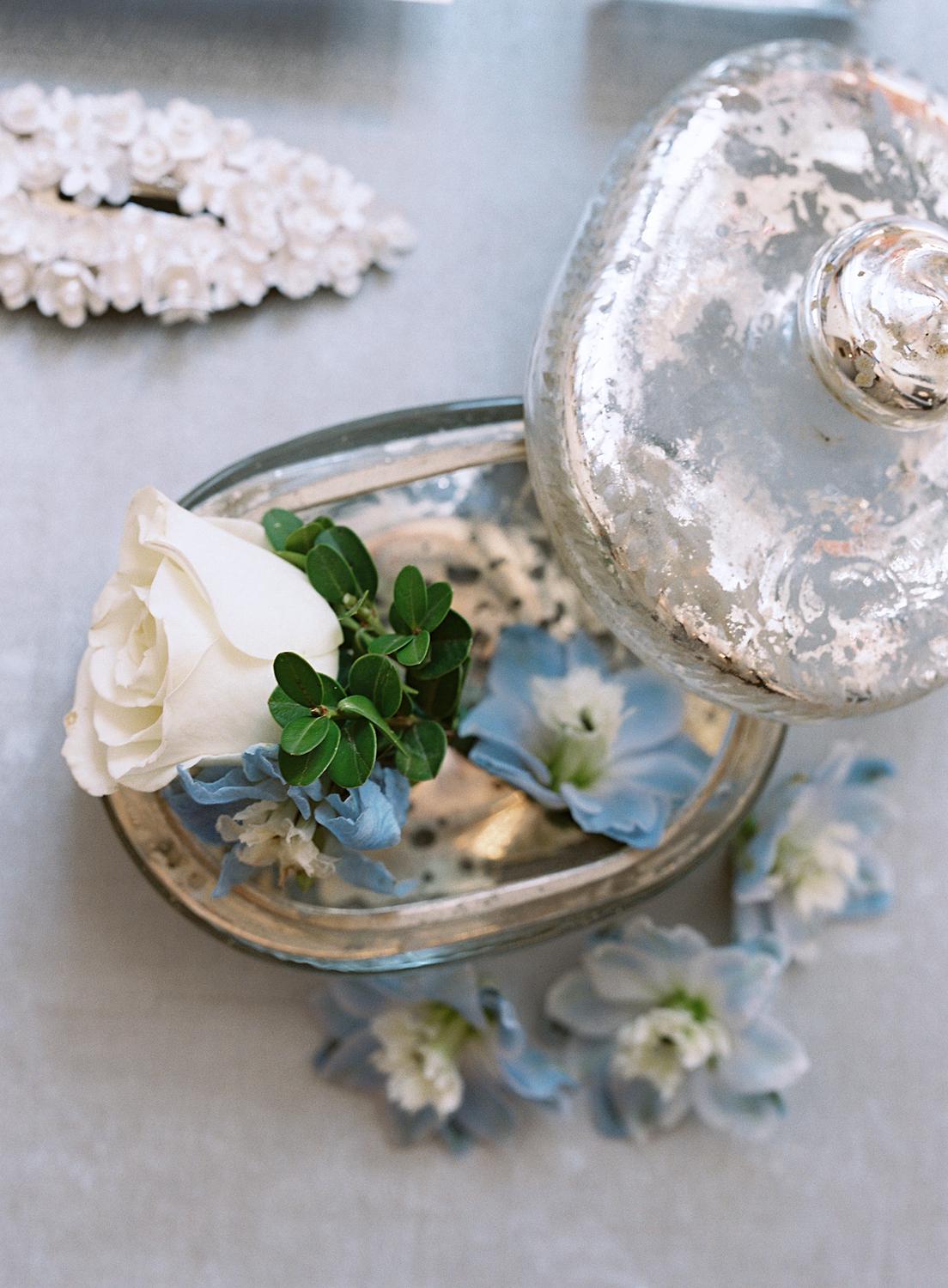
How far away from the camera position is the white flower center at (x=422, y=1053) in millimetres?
483

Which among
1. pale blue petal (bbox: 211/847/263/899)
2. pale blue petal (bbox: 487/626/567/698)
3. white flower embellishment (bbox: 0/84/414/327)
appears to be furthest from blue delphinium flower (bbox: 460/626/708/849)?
white flower embellishment (bbox: 0/84/414/327)

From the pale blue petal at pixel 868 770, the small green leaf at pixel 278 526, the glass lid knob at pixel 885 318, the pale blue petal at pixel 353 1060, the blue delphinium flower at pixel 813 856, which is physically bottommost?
the pale blue petal at pixel 353 1060

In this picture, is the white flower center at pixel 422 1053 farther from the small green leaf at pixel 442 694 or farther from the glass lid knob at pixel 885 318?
the glass lid knob at pixel 885 318

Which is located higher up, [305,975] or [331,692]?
[331,692]

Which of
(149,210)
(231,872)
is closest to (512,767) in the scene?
(231,872)

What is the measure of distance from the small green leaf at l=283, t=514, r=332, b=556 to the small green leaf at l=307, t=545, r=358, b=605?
1 centimetres

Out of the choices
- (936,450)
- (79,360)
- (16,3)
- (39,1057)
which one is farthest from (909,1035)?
(16,3)

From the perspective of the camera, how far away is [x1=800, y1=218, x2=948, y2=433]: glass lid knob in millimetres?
357

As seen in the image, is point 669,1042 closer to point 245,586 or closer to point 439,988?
point 439,988

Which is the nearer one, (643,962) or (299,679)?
(299,679)

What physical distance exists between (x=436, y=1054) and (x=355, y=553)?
0.22 metres

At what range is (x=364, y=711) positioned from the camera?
14.6 inches

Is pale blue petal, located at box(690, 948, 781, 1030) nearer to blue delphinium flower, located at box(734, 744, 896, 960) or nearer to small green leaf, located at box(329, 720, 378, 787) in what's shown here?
blue delphinium flower, located at box(734, 744, 896, 960)

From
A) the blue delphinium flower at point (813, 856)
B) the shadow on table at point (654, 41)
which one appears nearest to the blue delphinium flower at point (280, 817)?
the blue delphinium flower at point (813, 856)
